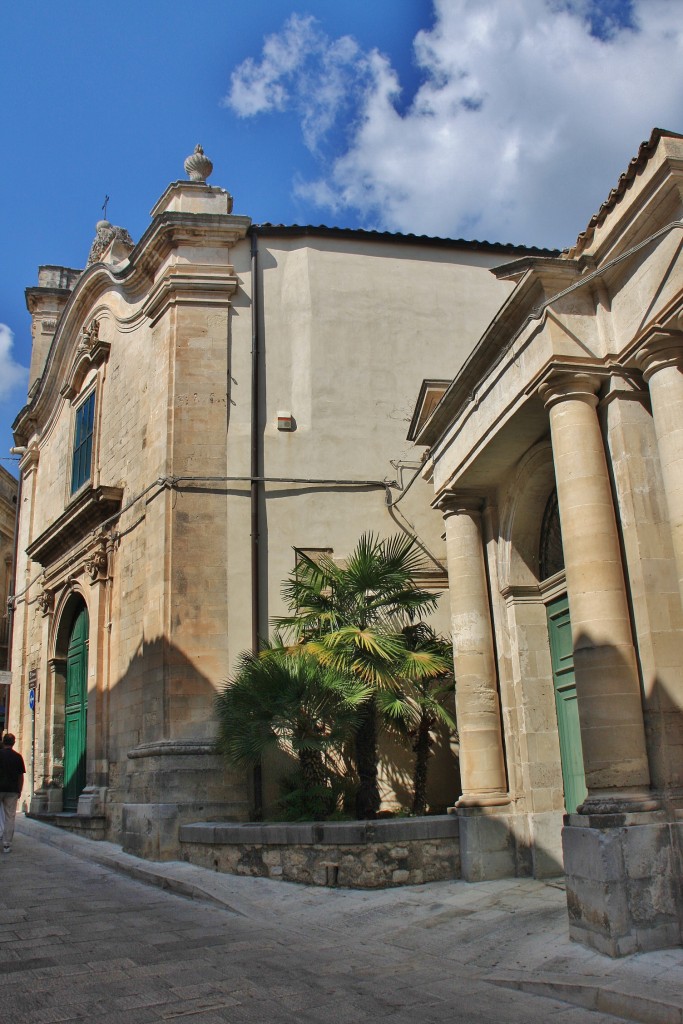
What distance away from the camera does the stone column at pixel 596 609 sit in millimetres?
6574

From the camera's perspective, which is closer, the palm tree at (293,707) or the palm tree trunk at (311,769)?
the palm tree at (293,707)

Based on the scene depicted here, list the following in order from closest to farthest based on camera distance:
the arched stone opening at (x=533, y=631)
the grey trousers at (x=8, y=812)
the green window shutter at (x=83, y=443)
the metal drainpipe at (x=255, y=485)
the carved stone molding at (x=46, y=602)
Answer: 1. the arched stone opening at (x=533, y=631)
2. the metal drainpipe at (x=255, y=485)
3. the grey trousers at (x=8, y=812)
4. the green window shutter at (x=83, y=443)
5. the carved stone molding at (x=46, y=602)

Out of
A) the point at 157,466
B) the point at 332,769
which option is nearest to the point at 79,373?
the point at 157,466

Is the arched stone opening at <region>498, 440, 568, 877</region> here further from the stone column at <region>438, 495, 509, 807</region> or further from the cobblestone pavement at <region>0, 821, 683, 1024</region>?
the cobblestone pavement at <region>0, 821, 683, 1024</region>

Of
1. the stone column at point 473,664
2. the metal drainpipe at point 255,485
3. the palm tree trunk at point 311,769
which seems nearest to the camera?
the stone column at point 473,664

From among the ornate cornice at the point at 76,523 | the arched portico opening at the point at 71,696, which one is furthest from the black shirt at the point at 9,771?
the ornate cornice at the point at 76,523

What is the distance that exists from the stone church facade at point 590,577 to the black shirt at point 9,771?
20.1 feet

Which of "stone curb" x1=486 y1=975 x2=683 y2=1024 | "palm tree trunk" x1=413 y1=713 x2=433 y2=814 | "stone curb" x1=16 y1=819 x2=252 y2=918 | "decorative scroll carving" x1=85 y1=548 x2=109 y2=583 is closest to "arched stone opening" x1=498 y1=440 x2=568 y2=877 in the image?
"palm tree trunk" x1=413 y1=713 x2=433 y2=814

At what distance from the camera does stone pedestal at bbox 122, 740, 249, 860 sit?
11250 millimetres

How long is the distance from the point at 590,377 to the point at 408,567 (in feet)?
14.4

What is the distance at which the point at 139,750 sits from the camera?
477 inches

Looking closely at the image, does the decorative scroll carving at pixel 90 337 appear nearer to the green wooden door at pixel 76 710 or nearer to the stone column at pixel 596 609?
the green wooden door at pixel 76 710

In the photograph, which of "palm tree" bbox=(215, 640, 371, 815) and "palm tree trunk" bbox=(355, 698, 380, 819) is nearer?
"palm tree" bbox=(215, 640, 371, 815)

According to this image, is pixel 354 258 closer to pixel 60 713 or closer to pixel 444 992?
pixel 60 713
